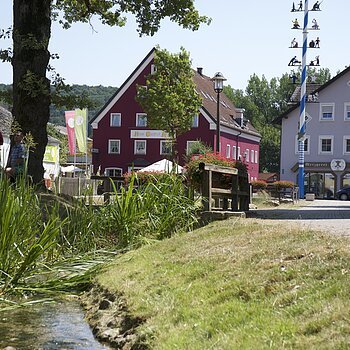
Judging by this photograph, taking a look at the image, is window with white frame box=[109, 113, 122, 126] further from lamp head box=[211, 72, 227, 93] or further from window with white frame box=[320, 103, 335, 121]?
lamp head box=[211, 72, 227, 93]

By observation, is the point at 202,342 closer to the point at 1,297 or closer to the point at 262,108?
the point at 1,297

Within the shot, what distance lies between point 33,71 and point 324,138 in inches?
2317

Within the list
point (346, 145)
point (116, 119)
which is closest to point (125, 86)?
point (116, 119)

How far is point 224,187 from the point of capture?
17.3 metres

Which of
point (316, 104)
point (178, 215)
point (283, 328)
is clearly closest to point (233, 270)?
point (283, 328)

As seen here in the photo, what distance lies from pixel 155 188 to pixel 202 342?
876cm

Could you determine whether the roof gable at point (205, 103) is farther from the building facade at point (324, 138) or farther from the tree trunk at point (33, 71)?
the tree trunk at point (33, 71)

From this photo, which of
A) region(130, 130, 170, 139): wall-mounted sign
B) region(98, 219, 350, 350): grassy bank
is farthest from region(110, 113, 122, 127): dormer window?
region(98, 219, 350, 350): grassy bank

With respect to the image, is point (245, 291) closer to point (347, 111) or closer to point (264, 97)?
point (347, 111)

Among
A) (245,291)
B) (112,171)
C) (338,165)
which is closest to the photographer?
(245,291)

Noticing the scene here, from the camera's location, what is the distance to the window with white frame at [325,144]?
74.3 m

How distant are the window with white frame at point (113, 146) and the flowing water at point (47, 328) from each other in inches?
2574

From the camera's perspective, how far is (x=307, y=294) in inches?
256

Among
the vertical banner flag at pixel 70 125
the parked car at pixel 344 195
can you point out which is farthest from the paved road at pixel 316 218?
the parked car at pixel 344 195
